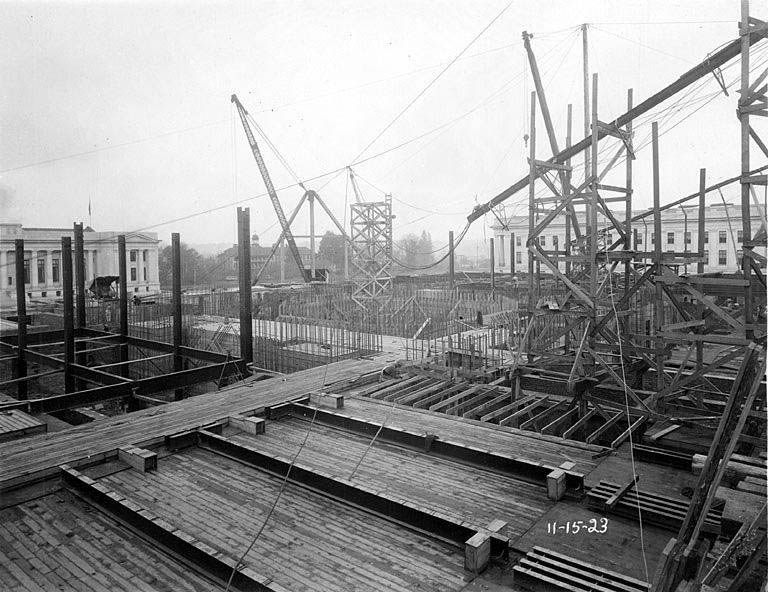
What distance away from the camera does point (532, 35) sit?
537 inches

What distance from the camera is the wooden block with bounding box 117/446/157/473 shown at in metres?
9.45

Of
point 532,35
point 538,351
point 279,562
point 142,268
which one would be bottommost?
point 279,562

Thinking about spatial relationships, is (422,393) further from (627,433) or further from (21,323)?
(21,323)

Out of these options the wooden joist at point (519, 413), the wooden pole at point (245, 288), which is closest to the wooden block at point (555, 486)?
the wooden joist at point (519, 413)

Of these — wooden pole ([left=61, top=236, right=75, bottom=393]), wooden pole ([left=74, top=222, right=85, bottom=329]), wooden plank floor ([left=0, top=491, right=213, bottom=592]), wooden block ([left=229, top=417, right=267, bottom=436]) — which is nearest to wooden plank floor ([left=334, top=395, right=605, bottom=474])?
wooden block ([left=229, top=417, right=267, bottom=436])

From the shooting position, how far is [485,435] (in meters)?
11.1

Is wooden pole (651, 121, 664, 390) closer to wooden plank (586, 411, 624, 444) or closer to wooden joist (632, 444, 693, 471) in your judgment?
wooden plank (586, 411, 624, 444)

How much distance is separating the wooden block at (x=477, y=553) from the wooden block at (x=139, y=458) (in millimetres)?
5706

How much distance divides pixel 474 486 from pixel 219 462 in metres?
4.53

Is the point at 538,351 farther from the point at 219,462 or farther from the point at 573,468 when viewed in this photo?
the point at 219,462

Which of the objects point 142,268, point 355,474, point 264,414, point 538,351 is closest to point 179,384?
point 264,414

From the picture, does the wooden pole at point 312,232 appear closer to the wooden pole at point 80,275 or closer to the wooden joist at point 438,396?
the wooden pole at point 80,275

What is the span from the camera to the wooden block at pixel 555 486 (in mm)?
A: 8359

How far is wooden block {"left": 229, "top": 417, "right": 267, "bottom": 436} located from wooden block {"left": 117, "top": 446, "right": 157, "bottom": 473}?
7.22ft
